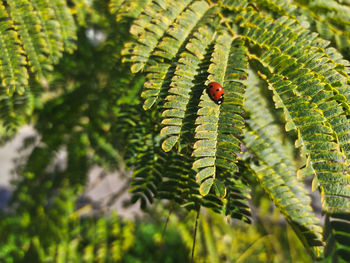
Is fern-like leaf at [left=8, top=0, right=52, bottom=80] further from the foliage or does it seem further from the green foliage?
the green foliage

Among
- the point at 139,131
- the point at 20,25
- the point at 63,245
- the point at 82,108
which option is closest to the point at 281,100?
the point at 139,131

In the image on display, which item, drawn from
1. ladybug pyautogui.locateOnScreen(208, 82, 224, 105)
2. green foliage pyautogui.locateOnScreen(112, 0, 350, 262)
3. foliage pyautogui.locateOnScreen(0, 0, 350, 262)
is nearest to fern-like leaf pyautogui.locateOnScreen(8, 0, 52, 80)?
foliage pyautogui.locateOnScreen(0, 0, 350, 262)

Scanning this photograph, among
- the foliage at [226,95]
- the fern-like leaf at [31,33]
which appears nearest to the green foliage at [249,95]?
the foliage at [226,95]

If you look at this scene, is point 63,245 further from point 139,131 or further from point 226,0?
point 226,0

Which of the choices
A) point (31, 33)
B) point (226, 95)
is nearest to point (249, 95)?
point (226, 95)

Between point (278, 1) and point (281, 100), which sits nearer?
point (281, 100)

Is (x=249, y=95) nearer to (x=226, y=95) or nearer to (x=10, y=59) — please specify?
(x=226, y=95)
